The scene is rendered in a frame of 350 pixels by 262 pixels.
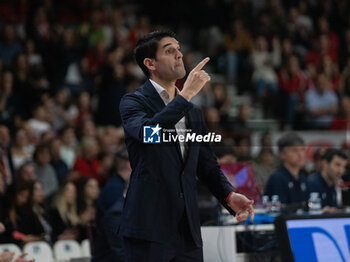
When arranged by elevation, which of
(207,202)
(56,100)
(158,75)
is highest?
(56,100)

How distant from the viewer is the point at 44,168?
8766 mm

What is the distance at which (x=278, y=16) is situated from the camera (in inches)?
586

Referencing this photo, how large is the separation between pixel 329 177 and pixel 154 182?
3.02 m

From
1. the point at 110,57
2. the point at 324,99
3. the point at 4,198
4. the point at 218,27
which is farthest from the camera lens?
the point at 218,27

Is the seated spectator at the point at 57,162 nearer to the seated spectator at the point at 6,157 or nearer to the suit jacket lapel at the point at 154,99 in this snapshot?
the seated spectator at the point at 6,157

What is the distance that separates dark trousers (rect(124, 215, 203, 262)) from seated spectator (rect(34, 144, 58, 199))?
524 cm

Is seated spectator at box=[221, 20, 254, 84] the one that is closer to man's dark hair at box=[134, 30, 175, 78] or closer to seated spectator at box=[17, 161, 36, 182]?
seated spectator at box=[17, 161, 36, 182]

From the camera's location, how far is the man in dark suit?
3383mm

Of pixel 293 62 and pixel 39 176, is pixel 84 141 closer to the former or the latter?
pixel 39 176

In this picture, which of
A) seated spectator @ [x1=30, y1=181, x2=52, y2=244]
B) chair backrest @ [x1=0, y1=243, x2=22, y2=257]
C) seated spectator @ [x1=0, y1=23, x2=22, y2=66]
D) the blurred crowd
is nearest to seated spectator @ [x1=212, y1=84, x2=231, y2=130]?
the blurred crowd

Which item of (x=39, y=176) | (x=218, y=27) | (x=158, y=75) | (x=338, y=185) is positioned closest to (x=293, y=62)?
(x=218, y=27)

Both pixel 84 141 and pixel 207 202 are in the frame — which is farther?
pixel 84 141

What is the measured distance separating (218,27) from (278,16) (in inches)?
55.1

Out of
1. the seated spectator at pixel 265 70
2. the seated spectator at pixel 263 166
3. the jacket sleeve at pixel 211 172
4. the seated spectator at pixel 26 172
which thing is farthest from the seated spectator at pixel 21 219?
the seated spectator at pixel 265 70
